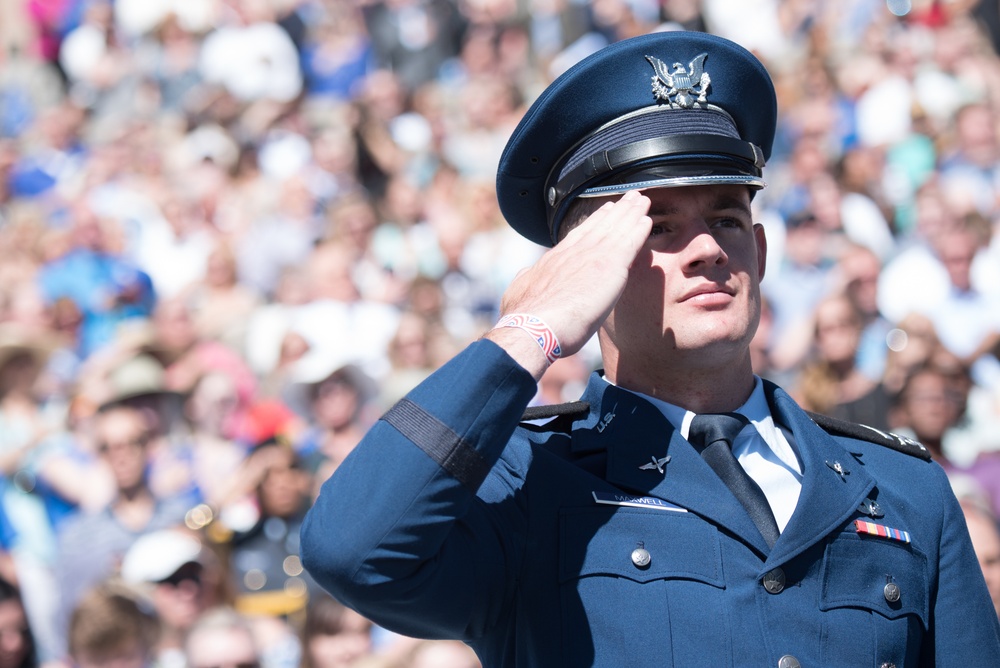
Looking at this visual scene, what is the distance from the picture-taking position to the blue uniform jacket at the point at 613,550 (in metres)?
1.93

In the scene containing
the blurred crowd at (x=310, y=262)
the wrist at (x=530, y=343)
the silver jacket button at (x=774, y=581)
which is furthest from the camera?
the blurred crowd at (x=310, y=262)

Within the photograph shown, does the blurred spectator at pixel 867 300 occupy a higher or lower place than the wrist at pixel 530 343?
lower

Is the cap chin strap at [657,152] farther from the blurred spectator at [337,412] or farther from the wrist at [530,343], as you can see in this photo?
the blurred spectator at [337,412]

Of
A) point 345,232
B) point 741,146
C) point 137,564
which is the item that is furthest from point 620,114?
point 345,232

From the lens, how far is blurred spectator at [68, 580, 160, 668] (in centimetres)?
452

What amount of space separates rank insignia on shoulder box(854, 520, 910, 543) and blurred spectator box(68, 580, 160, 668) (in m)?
3.00

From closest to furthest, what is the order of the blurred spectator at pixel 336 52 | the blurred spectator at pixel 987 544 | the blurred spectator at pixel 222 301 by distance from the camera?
1. the blurred spectator at pixel 987 544
2. the blurred spectator at pixel 222 301
3. the blurred spectator at pixel 336 52

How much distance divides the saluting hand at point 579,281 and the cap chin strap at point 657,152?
0.29ft

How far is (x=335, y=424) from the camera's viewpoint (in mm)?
6285

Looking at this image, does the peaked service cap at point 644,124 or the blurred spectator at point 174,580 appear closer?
the peaked service cap at point 644,124

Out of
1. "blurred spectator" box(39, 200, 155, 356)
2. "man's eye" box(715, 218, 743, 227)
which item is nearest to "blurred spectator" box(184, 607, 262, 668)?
"man's eye" box(715, 218, 743, 227)

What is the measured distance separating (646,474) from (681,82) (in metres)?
0.71

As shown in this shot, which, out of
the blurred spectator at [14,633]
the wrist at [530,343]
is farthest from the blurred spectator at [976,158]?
the wrist at [530,343]

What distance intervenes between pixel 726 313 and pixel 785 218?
5.64 m
